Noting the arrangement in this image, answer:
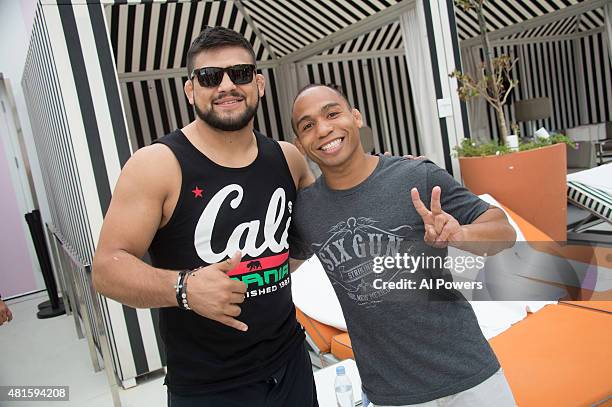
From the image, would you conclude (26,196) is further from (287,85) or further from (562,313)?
(562,313)

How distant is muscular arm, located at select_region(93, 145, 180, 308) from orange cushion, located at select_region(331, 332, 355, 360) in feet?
Result: 5.69

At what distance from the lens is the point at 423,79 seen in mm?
5355

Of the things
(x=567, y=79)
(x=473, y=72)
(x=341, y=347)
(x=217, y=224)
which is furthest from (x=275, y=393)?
(x=567, y=79)

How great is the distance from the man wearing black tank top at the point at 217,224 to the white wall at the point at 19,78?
6.38 m

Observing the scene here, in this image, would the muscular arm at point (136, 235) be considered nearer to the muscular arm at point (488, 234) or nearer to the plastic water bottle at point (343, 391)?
the muscular arm at point (488, 234)

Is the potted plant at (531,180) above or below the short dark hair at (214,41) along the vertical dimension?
below

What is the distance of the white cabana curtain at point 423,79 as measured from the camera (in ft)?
17.1

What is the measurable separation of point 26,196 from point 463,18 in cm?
895

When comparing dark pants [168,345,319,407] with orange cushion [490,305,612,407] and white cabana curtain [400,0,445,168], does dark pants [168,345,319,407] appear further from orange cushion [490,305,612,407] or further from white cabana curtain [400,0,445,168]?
white cabana curtain [400,0,445,168]

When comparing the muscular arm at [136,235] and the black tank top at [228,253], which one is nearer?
the muscular arm at [136,235]

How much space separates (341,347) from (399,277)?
5.50ft

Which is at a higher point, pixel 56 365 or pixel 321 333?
pixel 321 333

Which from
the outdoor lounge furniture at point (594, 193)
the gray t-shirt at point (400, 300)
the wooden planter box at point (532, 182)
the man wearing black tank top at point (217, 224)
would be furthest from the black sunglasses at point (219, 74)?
the outdoor lounge furniture at point (594, 193)

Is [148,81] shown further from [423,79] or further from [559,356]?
[559,356]
